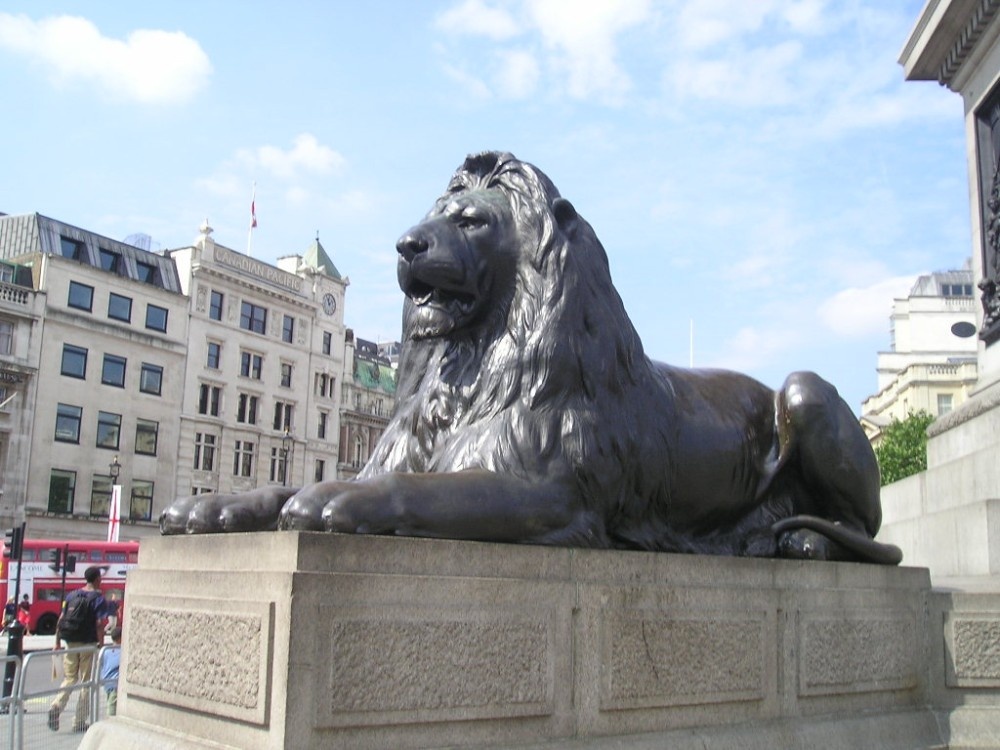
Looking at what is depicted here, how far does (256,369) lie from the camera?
64438mm

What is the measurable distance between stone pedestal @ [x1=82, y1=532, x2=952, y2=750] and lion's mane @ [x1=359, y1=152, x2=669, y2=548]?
0.42 meters

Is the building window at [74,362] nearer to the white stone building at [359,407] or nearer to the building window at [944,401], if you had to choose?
the white stone building at [359,407]

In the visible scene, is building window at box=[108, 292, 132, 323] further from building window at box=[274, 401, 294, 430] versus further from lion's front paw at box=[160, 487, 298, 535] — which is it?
lion's front paw at box=[160, 487, 298, 535]

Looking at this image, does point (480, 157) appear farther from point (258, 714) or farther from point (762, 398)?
point (258, 714)

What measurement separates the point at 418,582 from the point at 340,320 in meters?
68.1

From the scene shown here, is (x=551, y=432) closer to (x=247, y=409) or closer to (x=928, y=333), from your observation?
(x=247, y=409)

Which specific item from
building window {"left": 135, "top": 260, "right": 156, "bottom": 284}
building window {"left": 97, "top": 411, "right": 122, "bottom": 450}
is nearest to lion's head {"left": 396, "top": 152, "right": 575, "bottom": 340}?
building window {"left": 97, "top": 411, "right": 122, "bottom": 450}

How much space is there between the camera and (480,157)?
5371mm

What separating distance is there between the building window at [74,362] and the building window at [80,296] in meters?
2.11

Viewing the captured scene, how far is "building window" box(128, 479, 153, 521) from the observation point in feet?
183

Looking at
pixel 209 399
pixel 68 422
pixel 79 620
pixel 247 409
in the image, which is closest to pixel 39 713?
pixel 79 620

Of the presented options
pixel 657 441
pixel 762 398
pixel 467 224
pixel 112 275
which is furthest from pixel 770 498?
pixel 112 275

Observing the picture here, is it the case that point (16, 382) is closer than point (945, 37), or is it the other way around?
point (945, 37)

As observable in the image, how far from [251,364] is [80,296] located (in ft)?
40.9
